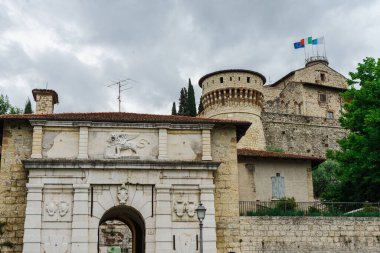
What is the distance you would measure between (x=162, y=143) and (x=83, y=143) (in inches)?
135


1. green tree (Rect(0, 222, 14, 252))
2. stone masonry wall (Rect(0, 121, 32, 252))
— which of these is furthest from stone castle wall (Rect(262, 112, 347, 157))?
green tree (Rect(0, 222, 14, 252))

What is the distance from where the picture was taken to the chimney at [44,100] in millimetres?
29125

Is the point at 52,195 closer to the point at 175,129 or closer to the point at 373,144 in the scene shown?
the point at 175,129

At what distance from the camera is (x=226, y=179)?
76.5 ft

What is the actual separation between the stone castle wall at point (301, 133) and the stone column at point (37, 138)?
39799 millimetres

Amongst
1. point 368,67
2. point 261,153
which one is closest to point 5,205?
point 261,153

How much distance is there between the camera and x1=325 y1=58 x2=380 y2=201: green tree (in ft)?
93.8

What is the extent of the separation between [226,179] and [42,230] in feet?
27.0

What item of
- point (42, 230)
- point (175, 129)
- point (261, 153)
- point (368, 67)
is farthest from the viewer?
point (368, 67)

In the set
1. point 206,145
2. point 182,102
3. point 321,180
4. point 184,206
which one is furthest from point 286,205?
point 182,102

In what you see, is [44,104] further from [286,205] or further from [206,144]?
[286,205]

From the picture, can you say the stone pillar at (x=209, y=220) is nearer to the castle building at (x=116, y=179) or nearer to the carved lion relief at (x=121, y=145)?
the castle building at (x=116, y=179)

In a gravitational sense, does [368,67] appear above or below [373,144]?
above

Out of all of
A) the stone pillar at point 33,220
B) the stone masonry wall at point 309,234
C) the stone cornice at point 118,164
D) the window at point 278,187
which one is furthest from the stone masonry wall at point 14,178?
the window at point 278,187
